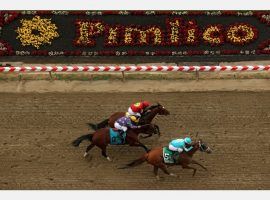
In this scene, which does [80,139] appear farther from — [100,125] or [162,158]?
[162,158]

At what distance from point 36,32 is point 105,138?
7.62 m

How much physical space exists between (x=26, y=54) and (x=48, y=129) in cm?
466

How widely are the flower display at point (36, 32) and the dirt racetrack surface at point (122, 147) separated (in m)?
3.10

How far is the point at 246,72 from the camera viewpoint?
20000mm

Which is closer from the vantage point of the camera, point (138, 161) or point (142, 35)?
point (138, 161)

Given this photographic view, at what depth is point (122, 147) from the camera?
17359 mm

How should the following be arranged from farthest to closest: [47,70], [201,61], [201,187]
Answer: [201,61] < [47,70] < [201,187]

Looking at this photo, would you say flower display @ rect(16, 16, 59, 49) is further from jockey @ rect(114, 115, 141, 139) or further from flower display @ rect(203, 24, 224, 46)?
flower display @ rect(203, 24, 224, 46)

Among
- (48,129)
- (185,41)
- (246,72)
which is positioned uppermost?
(185,41)

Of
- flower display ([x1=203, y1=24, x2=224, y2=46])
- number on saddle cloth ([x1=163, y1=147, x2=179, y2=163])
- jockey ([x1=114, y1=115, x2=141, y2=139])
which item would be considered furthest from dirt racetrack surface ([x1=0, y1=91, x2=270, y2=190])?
flower display ([x1=203, y1=24, x2=224, y2=46])

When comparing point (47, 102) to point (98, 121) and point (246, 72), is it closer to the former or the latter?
point (98, 121)

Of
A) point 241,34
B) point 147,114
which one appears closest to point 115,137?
point 147,114

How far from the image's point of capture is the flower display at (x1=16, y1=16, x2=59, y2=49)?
20.8m

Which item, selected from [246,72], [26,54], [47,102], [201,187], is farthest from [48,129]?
[246,72]
